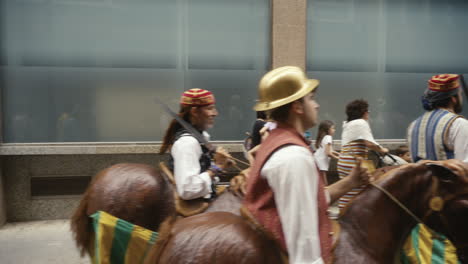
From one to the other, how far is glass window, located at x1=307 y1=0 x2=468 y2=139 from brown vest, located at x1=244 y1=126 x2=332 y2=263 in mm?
6080

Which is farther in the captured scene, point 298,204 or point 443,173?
point 443,173

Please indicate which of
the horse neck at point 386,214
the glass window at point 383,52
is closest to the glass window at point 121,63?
the glass window at point 383,52

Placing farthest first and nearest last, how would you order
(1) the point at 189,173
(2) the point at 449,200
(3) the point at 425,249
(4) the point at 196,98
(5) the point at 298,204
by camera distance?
(4) the point at 196,98, (1) the point at 189,173, (3) the point at 425,249, (2) the point at 449,200, (5) the point at 298,204

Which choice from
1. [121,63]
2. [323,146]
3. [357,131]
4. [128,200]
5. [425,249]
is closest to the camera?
[425,249]

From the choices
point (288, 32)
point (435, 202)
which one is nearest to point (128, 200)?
point (435, 202)

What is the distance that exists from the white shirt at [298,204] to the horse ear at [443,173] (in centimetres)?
97

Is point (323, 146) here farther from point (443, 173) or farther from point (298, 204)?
point (298, 204)

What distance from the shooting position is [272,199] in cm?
165

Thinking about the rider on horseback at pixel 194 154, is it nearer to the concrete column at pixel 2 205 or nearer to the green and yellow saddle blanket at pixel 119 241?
the green and yellow saddle blanket at pixel 119 241

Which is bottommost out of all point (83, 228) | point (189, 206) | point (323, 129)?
point (83, 228)

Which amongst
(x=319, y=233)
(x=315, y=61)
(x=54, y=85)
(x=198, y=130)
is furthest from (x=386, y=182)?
(x=54, y=85)

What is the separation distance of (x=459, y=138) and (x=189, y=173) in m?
2.13

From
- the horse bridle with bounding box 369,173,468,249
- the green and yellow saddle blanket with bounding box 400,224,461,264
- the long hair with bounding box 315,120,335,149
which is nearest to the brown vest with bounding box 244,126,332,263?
the horse bridle with bounding box 369,173,468,249

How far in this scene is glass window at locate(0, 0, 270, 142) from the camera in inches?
263
